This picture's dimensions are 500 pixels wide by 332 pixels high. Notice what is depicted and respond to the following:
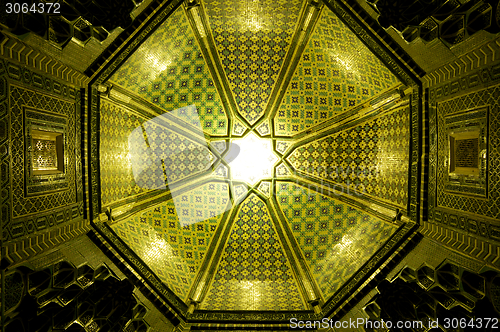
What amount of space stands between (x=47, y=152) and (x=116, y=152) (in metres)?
1.72

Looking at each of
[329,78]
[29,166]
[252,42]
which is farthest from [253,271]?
[252,42]

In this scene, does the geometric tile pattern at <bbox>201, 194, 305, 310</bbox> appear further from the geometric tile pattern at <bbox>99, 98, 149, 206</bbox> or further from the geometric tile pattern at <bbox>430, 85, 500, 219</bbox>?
the geometric tile pattern at <bbox>430, 85, 500, 219</bbox>

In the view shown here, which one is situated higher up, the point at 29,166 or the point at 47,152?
the point at 47,152

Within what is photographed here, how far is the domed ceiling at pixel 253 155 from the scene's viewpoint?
5844 mm

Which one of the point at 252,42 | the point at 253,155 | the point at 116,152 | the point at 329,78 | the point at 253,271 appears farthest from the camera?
the point at 253,155

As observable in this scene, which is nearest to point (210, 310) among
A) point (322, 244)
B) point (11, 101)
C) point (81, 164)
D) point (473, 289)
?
point (322, 244)

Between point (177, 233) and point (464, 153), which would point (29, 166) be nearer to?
point (177, 233)

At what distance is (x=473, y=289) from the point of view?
3.81m

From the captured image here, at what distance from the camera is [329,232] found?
7441mm

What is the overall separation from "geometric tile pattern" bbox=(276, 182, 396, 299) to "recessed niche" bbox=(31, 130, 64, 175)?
17.9 ft

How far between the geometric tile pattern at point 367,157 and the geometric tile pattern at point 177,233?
281cm

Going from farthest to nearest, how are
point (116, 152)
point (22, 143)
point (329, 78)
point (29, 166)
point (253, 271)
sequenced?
point (253, 271)
point (329, 78)
point (116, 152)
point (29, 166)
point (22, 143)

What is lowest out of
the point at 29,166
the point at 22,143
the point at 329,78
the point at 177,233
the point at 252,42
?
the point at 177,233

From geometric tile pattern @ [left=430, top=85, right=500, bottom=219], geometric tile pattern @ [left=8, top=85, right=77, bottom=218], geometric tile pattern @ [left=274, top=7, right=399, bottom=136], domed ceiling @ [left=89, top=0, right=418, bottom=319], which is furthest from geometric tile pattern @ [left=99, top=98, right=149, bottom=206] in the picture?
geometric tile pattern @ [left=430, top=85, right=500, bottom=219]
